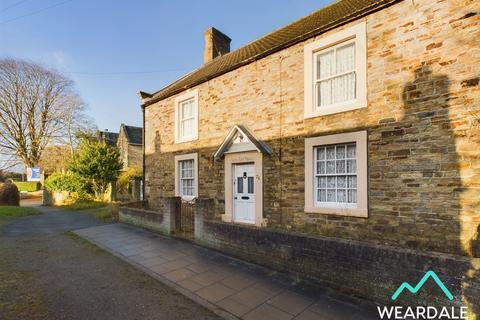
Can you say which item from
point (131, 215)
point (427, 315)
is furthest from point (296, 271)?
point (131, 215)

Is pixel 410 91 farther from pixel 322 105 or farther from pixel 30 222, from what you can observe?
pixel 30 222

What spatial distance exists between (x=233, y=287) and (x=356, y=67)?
5.99 metres

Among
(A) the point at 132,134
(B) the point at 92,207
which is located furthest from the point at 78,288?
(A) the point at 132,134

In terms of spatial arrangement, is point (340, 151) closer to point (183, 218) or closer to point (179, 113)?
Answer: point (183, 218)

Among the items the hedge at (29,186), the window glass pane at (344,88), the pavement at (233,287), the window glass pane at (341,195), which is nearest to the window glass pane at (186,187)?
the pavement at (233,287)

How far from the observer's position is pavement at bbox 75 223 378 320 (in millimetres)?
3934

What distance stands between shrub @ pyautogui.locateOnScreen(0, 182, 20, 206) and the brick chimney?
55.3 ft

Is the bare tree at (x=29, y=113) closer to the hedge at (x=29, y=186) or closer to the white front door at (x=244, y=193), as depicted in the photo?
the hedge at (x=29, y=186)

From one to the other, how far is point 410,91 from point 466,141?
4.92 feet

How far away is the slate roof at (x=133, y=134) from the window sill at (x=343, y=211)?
1221 inches

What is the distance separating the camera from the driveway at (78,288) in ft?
12.6

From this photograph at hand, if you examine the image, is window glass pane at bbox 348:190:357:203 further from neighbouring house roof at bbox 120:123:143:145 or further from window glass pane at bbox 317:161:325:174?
neighbouring house roof at bbox 120:123:143:145

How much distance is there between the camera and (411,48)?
5.53m

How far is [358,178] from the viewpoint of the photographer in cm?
604
